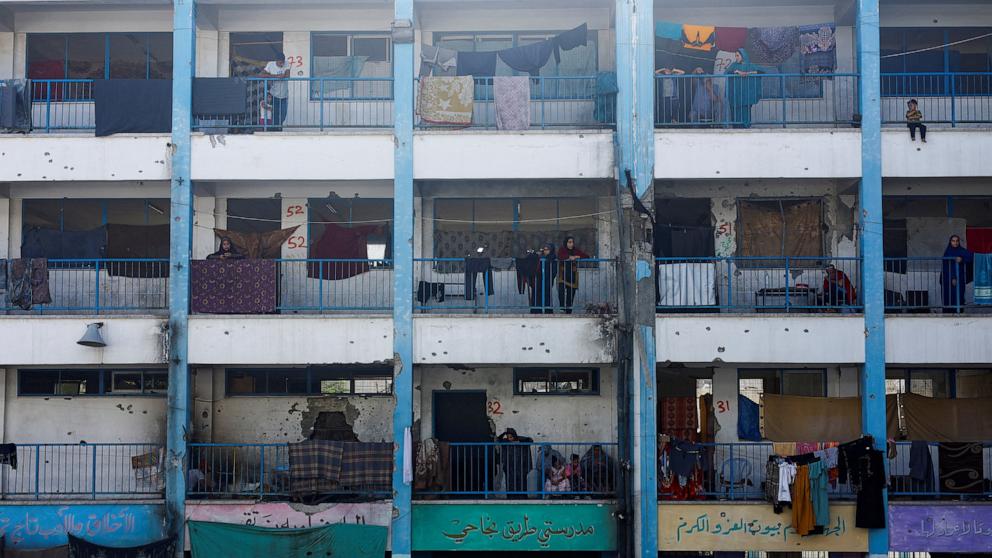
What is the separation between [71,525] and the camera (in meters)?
14.1

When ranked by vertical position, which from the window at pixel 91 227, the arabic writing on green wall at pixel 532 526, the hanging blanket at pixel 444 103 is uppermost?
the hanging blanket at pixel 444 103

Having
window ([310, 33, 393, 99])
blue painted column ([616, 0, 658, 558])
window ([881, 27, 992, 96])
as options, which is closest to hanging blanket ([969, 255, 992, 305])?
window ([881, 27, 992, 96])

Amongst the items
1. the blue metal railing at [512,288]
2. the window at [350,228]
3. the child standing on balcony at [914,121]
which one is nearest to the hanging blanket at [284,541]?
the blue metal railing at [512,288]

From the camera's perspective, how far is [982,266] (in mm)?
14188

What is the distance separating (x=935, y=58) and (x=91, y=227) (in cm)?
1603

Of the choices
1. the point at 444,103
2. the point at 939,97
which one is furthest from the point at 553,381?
the point at 939,97

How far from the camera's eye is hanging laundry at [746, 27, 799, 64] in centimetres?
1535

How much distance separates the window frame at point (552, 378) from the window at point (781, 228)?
11.6ft

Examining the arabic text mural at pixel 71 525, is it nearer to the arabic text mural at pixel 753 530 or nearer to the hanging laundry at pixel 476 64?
the arabic text mural at pixel 753 530

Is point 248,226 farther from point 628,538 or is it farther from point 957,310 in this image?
point 957,310

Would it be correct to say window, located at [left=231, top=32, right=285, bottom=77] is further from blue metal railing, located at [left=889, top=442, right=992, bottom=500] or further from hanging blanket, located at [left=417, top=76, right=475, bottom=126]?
blue metal railing, located at [left=889, top=442, right=992, bottom=500]

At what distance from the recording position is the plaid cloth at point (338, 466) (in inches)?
561

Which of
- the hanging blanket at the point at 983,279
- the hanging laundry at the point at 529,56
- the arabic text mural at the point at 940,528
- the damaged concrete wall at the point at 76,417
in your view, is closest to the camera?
the arabic text mural at the point at 940,528

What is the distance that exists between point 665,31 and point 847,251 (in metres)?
5.18
